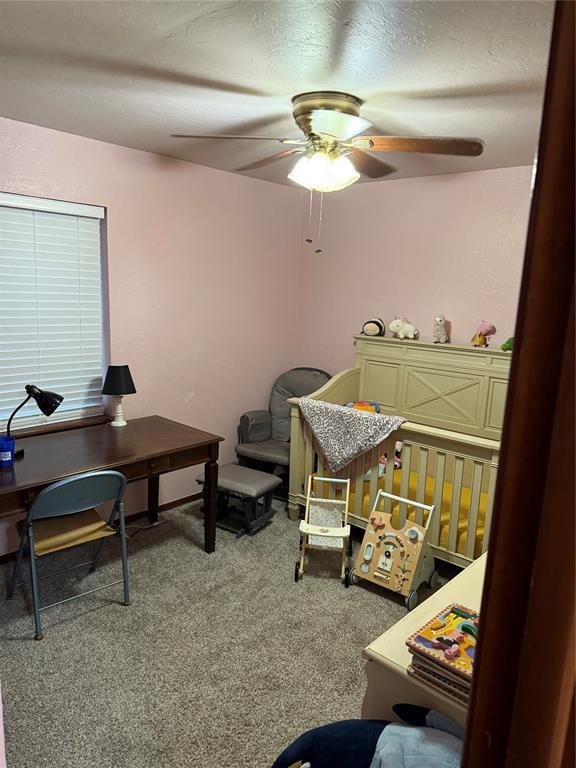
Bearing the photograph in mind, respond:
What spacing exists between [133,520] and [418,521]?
1944 mm

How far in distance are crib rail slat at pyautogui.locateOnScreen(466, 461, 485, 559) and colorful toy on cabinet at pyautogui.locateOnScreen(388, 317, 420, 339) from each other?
131 centimetres

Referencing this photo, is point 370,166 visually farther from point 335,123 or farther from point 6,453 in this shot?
point 6,453

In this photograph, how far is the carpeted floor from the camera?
196 cm

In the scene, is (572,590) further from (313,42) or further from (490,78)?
(490,78)

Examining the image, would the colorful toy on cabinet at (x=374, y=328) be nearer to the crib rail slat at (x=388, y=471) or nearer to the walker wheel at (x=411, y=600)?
the crib rail slat at (x=388, y=471)

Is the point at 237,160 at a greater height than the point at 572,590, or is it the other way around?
the point at 237,160

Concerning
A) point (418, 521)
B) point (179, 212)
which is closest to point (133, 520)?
point (418, 521)

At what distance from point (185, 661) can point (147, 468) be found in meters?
0.98

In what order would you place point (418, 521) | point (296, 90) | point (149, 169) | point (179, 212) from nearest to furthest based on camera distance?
1. point (296, 90)
2. point (418, 521)
3. point (149, 169)
4. point (179, 212)

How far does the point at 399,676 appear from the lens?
53.2 inches

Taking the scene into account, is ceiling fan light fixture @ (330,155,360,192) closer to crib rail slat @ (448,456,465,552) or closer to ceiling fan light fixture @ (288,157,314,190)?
ceiling fan light fixture @ (288,157,314,190)

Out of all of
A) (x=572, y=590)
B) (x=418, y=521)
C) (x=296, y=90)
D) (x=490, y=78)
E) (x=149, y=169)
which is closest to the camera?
(x=572, y=590)

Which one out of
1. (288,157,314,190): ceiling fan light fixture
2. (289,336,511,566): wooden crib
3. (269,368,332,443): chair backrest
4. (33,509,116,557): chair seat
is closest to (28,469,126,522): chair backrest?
(33,509,116,557): chair seat

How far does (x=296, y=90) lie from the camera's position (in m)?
2.17
